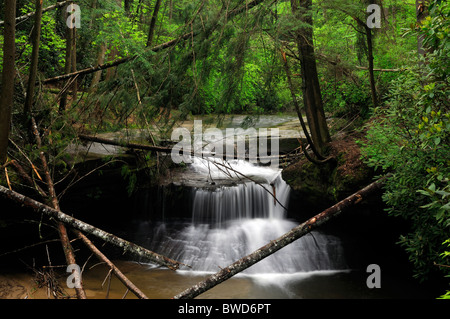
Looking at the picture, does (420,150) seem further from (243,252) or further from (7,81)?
(7,81)

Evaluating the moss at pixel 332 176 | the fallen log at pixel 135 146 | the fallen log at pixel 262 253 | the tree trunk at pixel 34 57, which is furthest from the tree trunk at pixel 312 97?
the tree trunk at pixel 34 57

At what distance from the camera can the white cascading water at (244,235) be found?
8.80m

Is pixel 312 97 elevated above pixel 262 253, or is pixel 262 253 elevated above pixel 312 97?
pixel 312 97

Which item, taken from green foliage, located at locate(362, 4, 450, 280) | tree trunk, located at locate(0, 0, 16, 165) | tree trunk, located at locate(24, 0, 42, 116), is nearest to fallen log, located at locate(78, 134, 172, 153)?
tree trunk, located at locate(24, 0, 42, 116)

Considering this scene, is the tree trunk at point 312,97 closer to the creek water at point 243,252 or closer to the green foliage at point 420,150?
the creek water at point 243,252

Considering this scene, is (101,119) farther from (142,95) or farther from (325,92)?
(325,92)

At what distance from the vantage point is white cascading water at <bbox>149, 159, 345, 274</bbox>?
28.9ft

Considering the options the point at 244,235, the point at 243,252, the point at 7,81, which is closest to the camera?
the point at 7,81

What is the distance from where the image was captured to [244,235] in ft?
31.5

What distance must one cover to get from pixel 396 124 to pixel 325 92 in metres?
4.67

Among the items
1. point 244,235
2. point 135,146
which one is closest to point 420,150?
point 135,146

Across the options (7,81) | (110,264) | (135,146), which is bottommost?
(110,264)

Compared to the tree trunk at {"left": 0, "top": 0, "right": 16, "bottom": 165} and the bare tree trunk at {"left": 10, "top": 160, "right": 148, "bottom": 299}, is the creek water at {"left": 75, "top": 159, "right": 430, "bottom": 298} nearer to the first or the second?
the bare tree trunk at {"left": 10, "top": 160, "right": 148, "bottom": 299}

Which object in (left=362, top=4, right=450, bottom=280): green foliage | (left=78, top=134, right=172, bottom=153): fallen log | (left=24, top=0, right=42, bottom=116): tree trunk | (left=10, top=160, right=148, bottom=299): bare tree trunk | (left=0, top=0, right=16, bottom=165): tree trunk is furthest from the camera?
(left=78, top=134, right=172, bottom=153): fallen log
